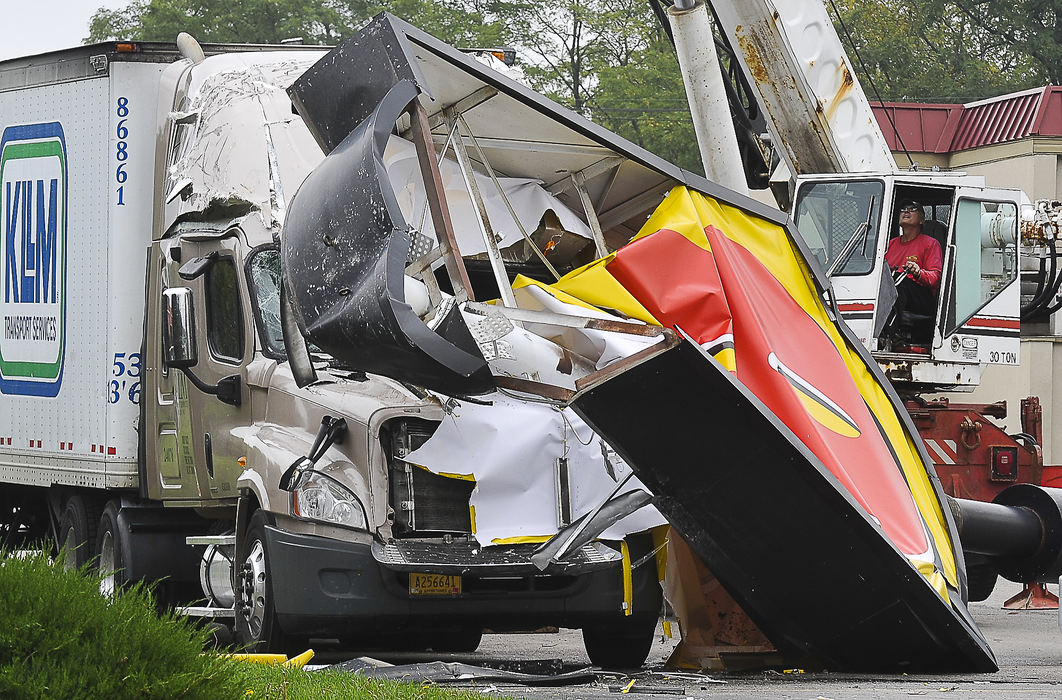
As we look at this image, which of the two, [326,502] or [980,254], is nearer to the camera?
[326,502]

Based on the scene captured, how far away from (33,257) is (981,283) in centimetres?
825

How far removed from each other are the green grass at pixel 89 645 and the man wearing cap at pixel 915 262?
10.1m

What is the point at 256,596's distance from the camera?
909 cm

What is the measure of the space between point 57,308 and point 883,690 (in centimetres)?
673

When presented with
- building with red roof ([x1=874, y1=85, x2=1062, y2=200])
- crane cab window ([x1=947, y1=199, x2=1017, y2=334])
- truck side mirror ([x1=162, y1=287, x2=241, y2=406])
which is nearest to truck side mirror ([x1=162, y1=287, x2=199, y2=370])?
truck side mirror ([x1=162, y1=287, x2=241, y2=406])

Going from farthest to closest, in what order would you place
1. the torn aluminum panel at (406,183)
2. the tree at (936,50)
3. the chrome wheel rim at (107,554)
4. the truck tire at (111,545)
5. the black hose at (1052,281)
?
the tree at (936,50) → the black hose at (1052,281) → the chrome wheel rim at (107,554) → the truck tire at (111,545) → the torn aluminum panel at (406,183)

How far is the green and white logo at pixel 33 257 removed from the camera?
11.7 meters

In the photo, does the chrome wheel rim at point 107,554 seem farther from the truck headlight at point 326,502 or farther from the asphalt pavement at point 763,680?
the truck headlight at point 326,502

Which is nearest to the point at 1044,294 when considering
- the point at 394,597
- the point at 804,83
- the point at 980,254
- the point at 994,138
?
the point at 980,254

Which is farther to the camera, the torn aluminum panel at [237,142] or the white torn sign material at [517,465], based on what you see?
the torn aluminum panel at [237,142]

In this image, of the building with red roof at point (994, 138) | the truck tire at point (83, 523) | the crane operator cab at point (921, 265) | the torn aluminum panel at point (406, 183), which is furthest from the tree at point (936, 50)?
the torn aluminum panel at point (406, 183)

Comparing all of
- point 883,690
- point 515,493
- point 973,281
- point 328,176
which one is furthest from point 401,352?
point 973,281

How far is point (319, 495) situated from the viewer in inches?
342

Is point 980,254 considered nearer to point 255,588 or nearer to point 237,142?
point 237,142
